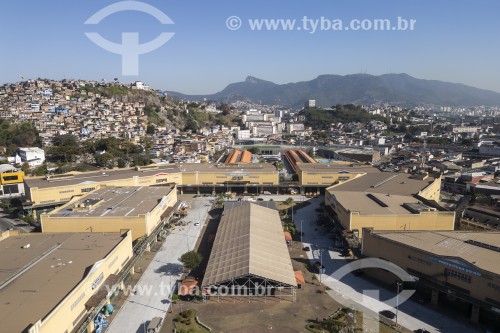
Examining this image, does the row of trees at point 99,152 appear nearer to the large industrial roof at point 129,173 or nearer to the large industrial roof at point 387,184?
the large industrial roof at point 129,173

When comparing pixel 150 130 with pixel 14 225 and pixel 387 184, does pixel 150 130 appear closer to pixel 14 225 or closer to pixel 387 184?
pixel 14 225

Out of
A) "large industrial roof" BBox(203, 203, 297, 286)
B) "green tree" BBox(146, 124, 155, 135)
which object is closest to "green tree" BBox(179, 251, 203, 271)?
"large industrial roof" BBox(203, 203, 297, 286)

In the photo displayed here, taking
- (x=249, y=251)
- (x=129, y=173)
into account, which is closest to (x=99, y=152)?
(x=129, y=173)

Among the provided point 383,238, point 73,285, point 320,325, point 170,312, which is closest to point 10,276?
point 73,285

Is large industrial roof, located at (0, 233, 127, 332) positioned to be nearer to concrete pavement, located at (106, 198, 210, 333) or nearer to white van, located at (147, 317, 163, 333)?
concrete pavement, located at (106, 198, 210, 333)

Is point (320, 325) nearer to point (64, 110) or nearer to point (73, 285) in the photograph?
point (73, 285)
